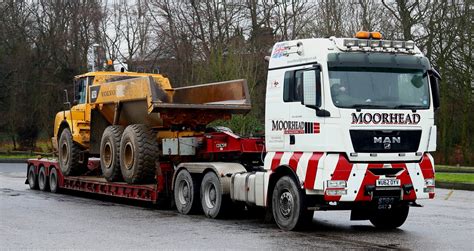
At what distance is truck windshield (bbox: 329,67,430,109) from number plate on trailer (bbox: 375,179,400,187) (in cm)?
112

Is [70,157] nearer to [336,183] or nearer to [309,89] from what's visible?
[309,89]

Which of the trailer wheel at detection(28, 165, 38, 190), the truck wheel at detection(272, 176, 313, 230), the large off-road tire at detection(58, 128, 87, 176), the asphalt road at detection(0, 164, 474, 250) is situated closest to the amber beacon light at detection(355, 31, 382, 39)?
the truck wheel at detection(272, 176, 313, 230)

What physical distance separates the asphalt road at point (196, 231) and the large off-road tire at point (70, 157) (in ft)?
11.5

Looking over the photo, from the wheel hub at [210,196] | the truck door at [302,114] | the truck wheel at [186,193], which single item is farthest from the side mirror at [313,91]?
the truck wheel at [186,193]

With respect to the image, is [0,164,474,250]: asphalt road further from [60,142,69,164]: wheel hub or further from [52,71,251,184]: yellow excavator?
[60,142,69,164]: wheel hub

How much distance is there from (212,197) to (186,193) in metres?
0.86

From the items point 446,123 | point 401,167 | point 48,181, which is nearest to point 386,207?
point 401,167

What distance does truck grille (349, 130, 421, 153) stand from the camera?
39.7 ft

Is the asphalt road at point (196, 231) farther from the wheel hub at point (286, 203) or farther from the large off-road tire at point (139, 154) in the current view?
the large off-road tire at point (139, 154)

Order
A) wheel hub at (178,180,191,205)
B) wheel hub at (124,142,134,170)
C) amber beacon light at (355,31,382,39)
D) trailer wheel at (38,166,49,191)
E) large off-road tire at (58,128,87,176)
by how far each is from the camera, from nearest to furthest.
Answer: amber beacon light at (355,31,382,39), wheel hub at (178,180,191,205), wheel hub at (124,142,134,170), large off-road tire at (58,128,87,176), trailer wheel at (38,166,49,191)

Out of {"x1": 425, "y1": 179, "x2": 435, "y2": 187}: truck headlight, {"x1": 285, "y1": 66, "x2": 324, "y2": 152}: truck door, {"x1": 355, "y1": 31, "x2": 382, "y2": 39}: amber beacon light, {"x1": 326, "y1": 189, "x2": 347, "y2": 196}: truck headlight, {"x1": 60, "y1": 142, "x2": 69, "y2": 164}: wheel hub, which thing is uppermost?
{"x1": 355, "y1": 31, "x2": 382, "y2": 39}: amber beacon light

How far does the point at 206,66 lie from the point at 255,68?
234 cm

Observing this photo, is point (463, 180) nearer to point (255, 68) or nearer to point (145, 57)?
point (255, 68)

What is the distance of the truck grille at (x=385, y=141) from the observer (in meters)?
12.1
